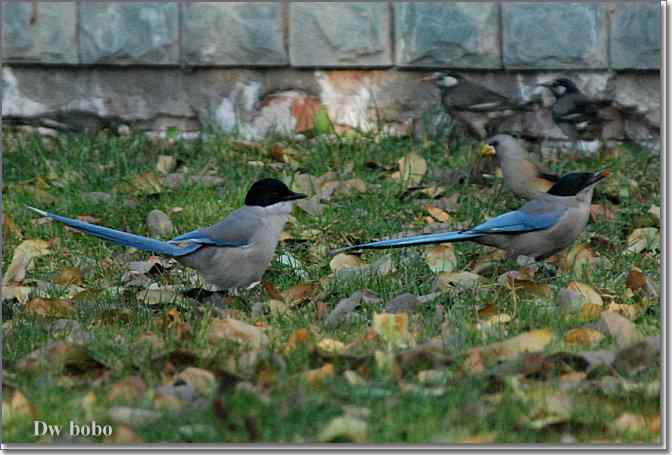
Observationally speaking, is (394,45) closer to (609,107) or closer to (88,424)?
(609,107)

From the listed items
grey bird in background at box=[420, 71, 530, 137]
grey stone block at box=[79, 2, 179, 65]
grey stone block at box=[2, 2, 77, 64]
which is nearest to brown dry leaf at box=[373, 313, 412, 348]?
grey bird in background at box=[420, 71, 530, 137]

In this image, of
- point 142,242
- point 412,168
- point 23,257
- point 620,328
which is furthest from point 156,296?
point 412,168

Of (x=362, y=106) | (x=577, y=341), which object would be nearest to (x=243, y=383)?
(x=577, y=341)

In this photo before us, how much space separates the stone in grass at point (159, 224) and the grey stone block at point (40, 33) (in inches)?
64.4

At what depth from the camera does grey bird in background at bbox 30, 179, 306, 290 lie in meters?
4.86

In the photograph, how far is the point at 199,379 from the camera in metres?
3.67

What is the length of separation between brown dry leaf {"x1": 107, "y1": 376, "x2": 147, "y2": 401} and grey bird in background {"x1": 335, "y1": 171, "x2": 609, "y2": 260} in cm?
177

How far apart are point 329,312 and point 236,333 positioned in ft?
1.90

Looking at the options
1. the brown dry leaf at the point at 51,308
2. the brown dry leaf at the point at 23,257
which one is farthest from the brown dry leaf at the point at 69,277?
the brown dry leaf at the point at 51,308

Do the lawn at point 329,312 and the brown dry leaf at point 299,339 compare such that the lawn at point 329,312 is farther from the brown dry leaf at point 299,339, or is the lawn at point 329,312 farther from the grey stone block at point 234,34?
the grey stone block at point 234,34

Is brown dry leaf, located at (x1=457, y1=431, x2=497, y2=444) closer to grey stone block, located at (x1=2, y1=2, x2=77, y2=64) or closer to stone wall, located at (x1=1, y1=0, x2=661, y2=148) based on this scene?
stone wall, located at (x1=1, y1=0, x2=661, y2=148)

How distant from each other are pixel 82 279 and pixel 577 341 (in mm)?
2147

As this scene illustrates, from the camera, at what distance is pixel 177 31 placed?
7066mm

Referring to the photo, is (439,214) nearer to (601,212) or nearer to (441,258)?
(441,258)
